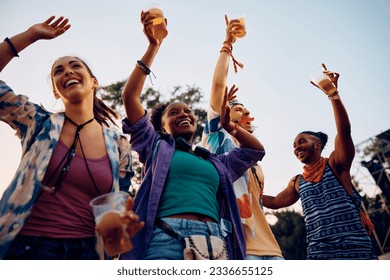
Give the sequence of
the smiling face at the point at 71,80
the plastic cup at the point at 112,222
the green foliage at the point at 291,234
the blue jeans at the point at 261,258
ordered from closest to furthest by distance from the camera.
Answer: the plastic cup at the point at 112,222
the smiling face at the point at 71,80
the blue jeans at the point at 261,258
the green foliage at the point at 291,234

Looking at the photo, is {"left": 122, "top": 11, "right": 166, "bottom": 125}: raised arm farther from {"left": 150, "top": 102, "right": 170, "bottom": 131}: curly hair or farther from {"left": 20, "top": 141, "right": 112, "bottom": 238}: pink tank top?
{"left": 150, "top": 102, "right": 170, "bottom": 131}: curly hair

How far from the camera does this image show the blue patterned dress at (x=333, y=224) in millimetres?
2457

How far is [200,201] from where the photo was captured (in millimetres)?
1779

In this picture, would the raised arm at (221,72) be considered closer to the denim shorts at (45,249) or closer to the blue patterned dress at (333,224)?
the blue patterned dress at (333,224)

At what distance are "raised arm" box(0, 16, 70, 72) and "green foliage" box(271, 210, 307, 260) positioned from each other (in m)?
17.4

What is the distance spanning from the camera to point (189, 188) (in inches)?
70.9

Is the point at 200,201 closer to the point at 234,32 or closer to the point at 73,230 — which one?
the point at 73,230

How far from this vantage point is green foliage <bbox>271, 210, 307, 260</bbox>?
711 inches

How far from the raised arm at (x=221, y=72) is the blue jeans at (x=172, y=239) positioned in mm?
1044

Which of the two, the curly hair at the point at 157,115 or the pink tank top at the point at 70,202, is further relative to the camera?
the curly hair at the point at 157,115

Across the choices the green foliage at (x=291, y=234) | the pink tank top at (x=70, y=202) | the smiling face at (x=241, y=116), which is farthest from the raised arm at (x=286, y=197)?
the green foliage at (x=291, y=234)
